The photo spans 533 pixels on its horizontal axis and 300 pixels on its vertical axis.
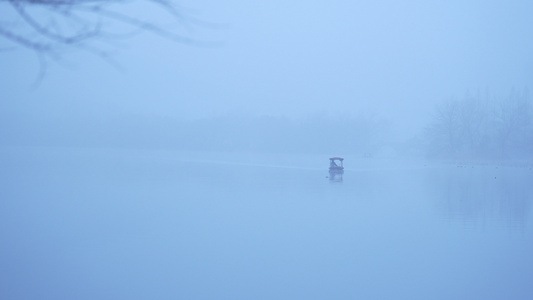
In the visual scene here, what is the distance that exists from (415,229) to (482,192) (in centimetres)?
570

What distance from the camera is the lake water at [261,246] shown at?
4117 millimetres

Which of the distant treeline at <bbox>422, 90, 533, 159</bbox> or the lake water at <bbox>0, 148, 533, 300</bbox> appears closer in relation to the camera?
the lake water at <bbox>0, 148, 533, 300</bbox>

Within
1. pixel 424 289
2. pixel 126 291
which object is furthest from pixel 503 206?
pixel 126 291

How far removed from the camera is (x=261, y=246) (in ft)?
18.2

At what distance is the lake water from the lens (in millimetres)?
4117

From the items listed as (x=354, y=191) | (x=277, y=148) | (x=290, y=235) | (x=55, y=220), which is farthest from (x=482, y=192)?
(x=277, y=148)

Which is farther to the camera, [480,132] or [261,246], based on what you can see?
[480,132]

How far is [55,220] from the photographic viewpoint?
7.13m

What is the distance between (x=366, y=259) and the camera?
506 cm

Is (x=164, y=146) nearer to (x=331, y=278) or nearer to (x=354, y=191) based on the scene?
(x=354, y=191)

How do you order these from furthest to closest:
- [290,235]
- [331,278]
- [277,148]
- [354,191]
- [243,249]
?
1. [277,148]
2. [354,191]
3. [290,235]
4. [243,249]
5. [331,278]

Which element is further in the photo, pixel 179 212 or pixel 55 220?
pixel 179 212

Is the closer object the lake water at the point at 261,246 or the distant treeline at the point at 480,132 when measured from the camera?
the lake water at the point at 261,246

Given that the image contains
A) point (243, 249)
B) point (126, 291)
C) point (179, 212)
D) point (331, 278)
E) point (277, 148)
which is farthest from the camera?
point (277, 148)
